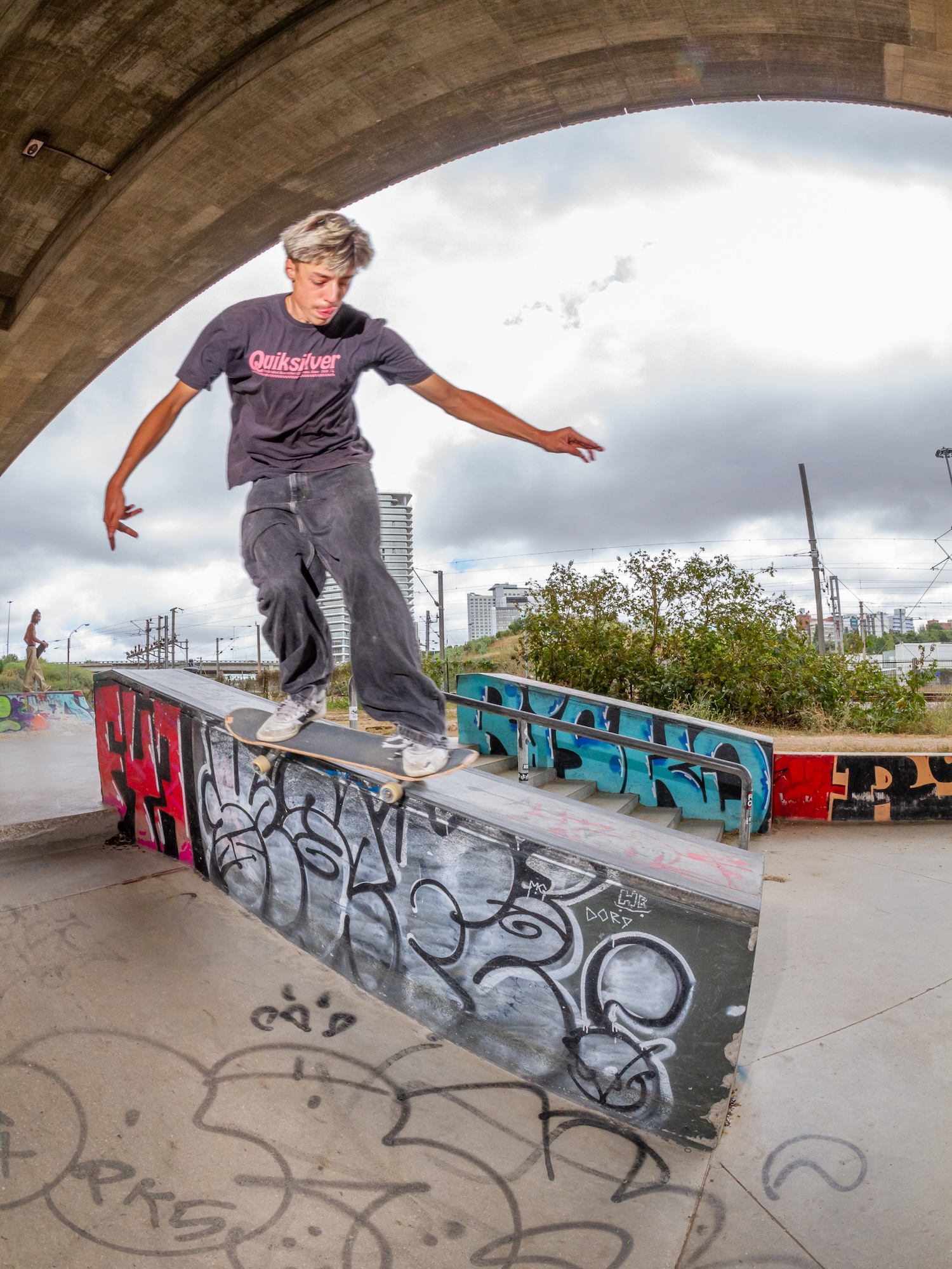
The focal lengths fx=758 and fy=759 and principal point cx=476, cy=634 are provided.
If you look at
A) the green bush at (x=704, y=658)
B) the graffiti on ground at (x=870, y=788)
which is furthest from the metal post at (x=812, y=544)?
the graffiti on ground at (x=870, y=788)

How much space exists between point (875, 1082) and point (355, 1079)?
7.83 feet

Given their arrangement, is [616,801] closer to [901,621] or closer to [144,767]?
[144,767]

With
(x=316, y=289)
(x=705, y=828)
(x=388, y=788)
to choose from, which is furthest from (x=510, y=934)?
(x=705, y=828)

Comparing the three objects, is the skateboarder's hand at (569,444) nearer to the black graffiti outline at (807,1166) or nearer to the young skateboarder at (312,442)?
the young skateboarder at (312,442)

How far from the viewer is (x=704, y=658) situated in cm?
1321

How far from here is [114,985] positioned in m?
3.64

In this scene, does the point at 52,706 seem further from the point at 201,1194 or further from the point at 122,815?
the point at 201,1194

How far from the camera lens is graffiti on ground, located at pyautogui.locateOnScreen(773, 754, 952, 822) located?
8477mm


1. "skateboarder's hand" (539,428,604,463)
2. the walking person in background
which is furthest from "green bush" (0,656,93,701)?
"skateboarder's hand" (539,428,604,463)

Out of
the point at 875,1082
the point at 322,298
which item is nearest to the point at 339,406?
the point at 322,298

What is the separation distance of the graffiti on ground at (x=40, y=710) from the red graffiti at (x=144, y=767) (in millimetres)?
11907

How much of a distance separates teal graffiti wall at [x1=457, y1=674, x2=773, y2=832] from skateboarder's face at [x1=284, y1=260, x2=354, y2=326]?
4.59 meters

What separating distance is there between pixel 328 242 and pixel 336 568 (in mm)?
1360

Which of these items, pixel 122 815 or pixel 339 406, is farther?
pixel 122 815
